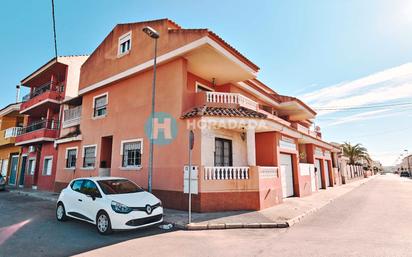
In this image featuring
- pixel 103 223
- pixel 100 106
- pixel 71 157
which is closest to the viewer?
pixel 103 223

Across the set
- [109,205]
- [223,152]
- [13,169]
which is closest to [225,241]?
[109,205]

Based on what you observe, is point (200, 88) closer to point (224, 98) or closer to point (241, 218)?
point (224, 98)

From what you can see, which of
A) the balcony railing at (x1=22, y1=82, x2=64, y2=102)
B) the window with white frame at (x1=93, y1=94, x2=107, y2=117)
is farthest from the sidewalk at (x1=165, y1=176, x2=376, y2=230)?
the balcony railing at (x1=22, y1=82, x2=64, y2=102)

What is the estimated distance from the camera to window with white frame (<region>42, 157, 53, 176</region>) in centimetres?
1762

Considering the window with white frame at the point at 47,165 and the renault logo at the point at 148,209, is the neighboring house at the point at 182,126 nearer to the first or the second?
the window with white frame at the point at 47,165

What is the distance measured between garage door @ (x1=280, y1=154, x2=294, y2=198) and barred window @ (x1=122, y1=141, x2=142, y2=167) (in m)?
7.84

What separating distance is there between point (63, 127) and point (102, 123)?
5.48m

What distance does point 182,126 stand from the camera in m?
10.1

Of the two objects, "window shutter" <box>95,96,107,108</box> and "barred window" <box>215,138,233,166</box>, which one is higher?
"window shutter" <box>95,96,107,108</box>

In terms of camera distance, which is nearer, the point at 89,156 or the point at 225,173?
the point at 225,173

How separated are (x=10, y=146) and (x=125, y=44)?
19782mm

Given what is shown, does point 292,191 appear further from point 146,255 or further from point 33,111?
point 33,111

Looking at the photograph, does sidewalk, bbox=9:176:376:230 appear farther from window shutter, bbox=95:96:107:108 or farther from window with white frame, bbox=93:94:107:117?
window shutter, bbox=95:96:107:108

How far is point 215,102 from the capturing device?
34.9 ft
